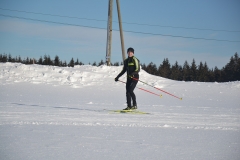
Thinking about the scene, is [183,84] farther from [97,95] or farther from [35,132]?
[35,132]

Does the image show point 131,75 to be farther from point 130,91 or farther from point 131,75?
point 130,91

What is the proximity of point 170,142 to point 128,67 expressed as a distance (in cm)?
550

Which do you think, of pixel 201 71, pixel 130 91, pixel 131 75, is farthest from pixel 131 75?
pixel 201 71

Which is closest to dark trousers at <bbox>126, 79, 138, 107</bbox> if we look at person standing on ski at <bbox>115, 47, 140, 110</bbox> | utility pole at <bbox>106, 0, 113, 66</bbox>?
person standing on ski at <bbox>115, 47, 140, 110</bbox>

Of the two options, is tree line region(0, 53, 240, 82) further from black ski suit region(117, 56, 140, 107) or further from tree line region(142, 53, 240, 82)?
black ski suit region(117, 56, 140, 107)

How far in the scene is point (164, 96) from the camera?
1547 centimetres

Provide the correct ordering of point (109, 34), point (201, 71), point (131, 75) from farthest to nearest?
point (201, 71), point (109, 34), point (131, 75)

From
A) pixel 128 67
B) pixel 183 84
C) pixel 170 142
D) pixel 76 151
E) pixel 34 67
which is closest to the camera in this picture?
pixel 76 151

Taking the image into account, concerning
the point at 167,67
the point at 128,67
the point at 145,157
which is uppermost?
the point at 167,67

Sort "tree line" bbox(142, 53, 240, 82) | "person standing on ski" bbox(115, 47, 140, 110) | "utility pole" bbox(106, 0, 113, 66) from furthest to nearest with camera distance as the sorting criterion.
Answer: "tree line" bbox(142, 53, 240, 82)
"utility pole" bbox(106, 0, 113, 66)
"person standing on ski" bbox(115, 47, 140, 110)

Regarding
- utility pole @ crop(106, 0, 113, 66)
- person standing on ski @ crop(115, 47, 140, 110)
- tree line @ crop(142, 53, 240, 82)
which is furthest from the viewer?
tree line @ crop(142, 53, 240, 82)

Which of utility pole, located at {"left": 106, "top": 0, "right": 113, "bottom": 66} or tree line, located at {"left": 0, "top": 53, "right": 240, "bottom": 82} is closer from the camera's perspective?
utility pole, located at {"left": 106, "top": 0, "right": 113, "bottom": 66}

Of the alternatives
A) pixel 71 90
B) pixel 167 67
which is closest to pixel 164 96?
pixel 71 90

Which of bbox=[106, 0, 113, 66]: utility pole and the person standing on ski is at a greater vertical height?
bbox=[106, 0, 113, 66]: utility pole
